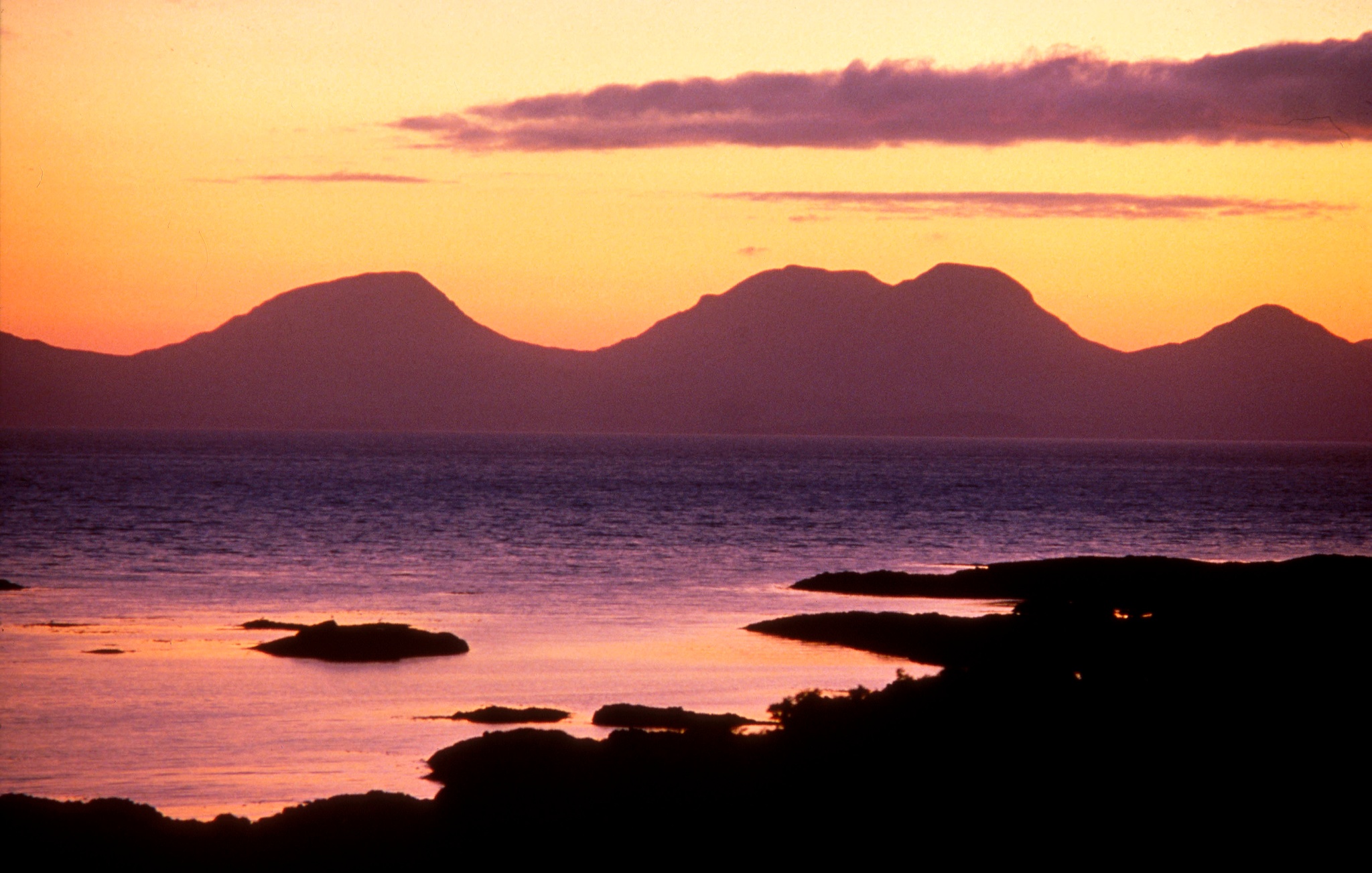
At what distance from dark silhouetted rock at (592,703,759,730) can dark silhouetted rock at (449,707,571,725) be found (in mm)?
901

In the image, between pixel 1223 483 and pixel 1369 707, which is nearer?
pixel 1369 707

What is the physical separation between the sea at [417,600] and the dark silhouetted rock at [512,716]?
0.46m

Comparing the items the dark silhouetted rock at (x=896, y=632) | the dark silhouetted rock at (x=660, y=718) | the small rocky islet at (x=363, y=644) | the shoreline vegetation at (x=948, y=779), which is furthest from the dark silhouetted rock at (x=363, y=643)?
the shoreline vegetation at (x=948, y=779)

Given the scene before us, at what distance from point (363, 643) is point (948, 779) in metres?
22.9

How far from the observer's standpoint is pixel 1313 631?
112 ft

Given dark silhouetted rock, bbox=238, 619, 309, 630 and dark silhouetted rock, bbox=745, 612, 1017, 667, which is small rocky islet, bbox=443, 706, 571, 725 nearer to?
dark silhouetted rock, bbox=745, 612, 1017, 667

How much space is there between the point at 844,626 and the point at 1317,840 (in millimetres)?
27030

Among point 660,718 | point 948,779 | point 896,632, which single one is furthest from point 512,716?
point 896,632

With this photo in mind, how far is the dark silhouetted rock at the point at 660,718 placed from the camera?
31.5 m

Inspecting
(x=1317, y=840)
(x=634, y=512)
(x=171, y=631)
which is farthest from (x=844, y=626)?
(x=634, y=512)

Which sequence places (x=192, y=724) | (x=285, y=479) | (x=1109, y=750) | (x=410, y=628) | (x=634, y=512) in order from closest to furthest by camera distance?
(x=1109, y=750) < (x=192, y=724) < (x=410, y=628) < (x=634, y=512) < (x=285, y=479)

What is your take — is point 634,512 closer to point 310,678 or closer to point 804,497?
point 804,497

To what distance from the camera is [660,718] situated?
3200 cm

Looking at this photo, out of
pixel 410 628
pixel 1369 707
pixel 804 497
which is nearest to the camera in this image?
pixel 1369 707
